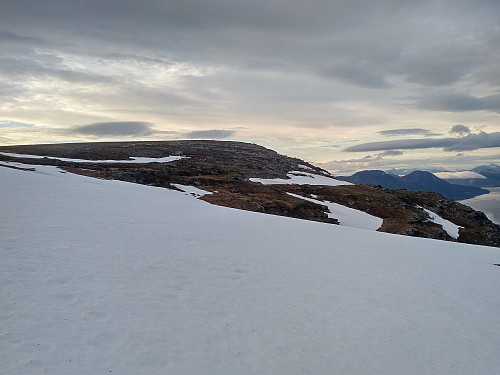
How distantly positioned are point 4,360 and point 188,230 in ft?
46.2

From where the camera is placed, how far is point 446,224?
6103cm

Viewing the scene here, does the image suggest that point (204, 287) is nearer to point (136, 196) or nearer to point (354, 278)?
point (354, 278)

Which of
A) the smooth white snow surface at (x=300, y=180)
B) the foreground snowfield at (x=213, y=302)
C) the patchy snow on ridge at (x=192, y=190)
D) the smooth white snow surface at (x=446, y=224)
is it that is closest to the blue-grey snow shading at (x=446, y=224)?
the smooth white snow surface at (x=446, y=224)

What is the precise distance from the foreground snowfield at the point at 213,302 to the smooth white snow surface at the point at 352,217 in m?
27.1

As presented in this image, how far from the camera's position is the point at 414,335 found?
11.5 meters

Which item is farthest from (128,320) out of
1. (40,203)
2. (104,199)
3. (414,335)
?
(104,199)

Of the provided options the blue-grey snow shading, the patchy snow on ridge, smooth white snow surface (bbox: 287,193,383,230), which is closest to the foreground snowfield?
the patchy snow on ridge

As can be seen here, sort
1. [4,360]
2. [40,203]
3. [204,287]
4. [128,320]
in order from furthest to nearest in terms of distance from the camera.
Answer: [40,203] → [204,287] → [128,320] → [4,360]

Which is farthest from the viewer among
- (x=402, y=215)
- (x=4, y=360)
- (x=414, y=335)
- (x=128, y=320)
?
(x=402, y=215)

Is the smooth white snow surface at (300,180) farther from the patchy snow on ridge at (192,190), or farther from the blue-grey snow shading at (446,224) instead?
the patchy snow on ridge at (192,190)

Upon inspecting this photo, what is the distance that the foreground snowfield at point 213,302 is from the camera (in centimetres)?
805

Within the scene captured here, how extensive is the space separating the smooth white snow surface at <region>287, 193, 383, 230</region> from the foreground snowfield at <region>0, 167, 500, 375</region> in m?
27.1

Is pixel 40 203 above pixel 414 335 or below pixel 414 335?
above

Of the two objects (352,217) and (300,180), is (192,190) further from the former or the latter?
(300,180)
